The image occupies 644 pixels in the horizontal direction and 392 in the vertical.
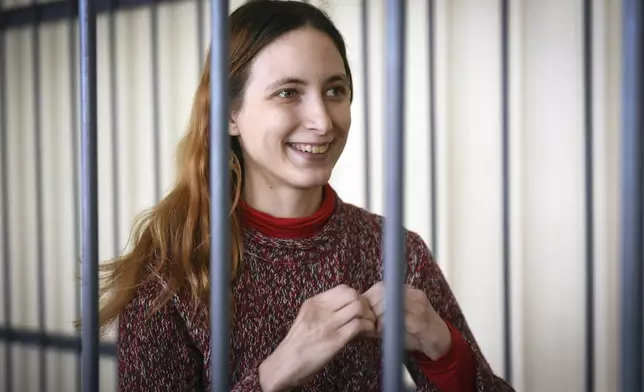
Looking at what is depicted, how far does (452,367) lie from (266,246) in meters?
0.31

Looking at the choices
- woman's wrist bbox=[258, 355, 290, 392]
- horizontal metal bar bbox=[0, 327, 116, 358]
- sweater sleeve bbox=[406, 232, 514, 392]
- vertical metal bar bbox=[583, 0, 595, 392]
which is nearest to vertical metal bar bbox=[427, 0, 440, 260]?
vertical metal bar bbox=[583, 0, 595, 392]

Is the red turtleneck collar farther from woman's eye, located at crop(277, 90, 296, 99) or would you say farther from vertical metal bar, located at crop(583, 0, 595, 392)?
vertical metal bar, located at crop(583, 0, 595, 392)

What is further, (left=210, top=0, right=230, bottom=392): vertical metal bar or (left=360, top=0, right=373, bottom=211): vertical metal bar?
(left=360, top=0, right=373, bottom=211): vertical metal bar

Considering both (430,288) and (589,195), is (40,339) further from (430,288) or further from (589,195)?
(589,195)

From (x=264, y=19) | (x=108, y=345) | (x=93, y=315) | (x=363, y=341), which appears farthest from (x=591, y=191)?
(x=108, y=345)

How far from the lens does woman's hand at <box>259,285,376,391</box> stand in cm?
73

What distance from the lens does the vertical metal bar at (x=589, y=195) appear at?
143cm

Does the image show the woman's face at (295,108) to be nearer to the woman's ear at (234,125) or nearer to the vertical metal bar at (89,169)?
the woman's ear at (234,125)

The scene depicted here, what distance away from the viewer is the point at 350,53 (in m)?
2.00

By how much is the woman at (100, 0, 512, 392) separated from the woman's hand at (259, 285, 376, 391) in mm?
137

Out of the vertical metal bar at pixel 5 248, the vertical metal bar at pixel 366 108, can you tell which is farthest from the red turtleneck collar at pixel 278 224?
the vertical metal bar at pixel 5 248

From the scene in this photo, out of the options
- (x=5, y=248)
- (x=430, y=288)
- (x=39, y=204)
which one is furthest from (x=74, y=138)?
(x=430, y=288)

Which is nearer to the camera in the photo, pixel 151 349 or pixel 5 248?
pixel 151 349

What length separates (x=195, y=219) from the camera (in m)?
0.99
